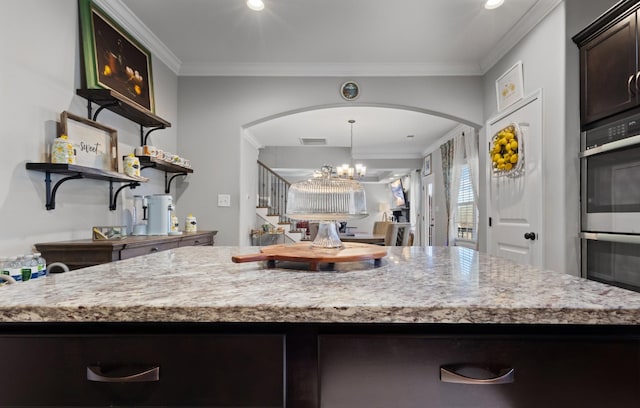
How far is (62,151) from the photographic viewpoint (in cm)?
192

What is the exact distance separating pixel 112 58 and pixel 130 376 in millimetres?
2678

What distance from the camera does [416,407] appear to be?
588mm

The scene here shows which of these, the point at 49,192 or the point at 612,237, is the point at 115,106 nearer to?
the point at 49,192

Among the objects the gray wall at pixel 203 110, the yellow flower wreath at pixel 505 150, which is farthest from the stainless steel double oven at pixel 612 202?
the yellow flower wreath at pixel 505 150

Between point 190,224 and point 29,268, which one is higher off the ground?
point 190,224

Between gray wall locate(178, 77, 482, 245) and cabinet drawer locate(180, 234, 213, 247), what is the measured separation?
30 centimetres

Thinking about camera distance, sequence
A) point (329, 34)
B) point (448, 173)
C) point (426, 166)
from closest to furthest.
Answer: point (329, 34) < point (448, 173) < point (426, 166)

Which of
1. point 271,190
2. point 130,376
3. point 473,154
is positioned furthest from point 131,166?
point 271,190

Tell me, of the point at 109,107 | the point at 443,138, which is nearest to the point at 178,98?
the point at 109,107

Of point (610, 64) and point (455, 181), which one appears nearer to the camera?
point (610, 64)

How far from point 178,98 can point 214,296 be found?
348cm

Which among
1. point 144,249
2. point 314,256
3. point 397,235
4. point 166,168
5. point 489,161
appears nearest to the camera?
point 314,256

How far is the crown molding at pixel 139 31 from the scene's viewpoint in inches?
99.7

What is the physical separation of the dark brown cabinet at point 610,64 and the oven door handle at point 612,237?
684 mm
